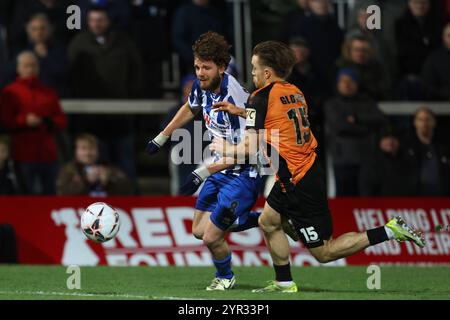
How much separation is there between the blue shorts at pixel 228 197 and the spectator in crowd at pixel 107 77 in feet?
16.2

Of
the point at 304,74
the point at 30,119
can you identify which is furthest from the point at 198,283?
the point at 304,74

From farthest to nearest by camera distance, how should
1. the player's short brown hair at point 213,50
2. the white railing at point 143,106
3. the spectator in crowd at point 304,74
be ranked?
the white railing at point 143,106 < the spectator in crowd at point 304,74 < the player's short brown hair at point 213,50

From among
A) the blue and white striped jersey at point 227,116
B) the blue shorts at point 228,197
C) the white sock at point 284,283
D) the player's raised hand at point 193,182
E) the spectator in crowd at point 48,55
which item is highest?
the spectator in crowd at point 48,55

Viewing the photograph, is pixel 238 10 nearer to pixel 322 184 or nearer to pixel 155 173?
pixel 155 173

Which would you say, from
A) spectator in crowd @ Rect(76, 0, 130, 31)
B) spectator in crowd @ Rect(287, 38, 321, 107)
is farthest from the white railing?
spectator in crowd @ Rect(287, 38, 321, 107)

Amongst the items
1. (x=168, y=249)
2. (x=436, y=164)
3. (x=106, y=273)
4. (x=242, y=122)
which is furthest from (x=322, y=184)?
(x=436, y=164)

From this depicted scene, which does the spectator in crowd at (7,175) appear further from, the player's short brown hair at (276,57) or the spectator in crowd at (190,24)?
the player's short brown hair at (276,57)

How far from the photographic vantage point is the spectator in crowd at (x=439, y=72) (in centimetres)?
1634

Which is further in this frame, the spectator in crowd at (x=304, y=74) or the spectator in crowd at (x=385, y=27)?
the spectator in crowd at (x=385, y=27)

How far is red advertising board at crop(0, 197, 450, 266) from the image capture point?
14.5 m

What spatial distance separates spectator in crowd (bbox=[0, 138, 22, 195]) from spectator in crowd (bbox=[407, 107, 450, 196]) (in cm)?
529

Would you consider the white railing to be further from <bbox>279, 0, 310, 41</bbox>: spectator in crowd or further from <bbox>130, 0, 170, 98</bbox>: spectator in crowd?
<bbox>279, 0, 310, 41</bbox>: spectator in crowd

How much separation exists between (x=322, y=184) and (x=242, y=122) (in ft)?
3.05

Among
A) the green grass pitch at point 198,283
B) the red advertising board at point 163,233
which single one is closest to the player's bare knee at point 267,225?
the green grass pitch at point 198,283
